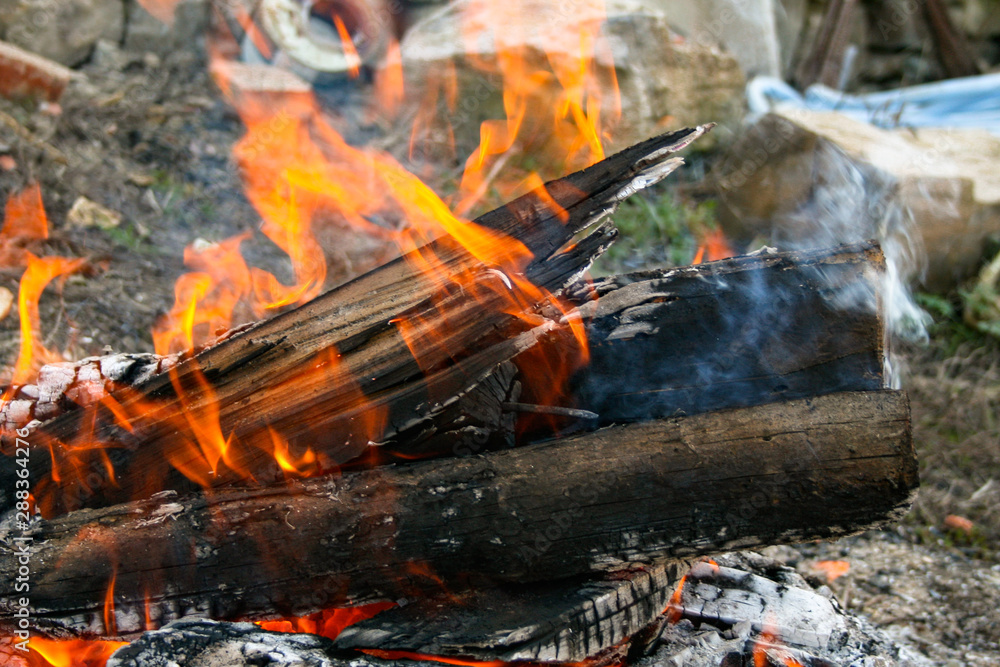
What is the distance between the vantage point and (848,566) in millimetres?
2863

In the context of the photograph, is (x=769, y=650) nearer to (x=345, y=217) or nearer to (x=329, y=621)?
(x=329, y=621)

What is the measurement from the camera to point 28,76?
4922mm

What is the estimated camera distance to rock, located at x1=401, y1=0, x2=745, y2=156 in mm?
5383

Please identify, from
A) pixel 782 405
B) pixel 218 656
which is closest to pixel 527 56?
pixel 782 405

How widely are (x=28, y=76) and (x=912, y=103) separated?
7.38 m

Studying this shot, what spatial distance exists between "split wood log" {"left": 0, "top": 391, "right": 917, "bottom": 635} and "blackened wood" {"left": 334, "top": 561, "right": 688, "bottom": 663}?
0.16 ft

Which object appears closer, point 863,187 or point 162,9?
point 863,187

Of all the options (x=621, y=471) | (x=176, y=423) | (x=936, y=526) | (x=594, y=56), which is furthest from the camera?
(x=594, y=56)

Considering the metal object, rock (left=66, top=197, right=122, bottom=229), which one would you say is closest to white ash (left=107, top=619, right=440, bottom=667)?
rock (left=66, top=197, right=122, bottom=229)

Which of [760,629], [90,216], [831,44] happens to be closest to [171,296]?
[90,216]

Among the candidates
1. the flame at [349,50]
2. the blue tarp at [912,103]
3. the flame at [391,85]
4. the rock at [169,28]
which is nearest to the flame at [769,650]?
the flame at [391,85]

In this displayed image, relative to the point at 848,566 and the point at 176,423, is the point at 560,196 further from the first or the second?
the point at 848,566

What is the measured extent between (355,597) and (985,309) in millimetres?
4507

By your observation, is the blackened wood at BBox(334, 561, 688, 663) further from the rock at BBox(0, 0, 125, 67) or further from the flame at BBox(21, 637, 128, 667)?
the rock at BBox(0, 0, 125, 67)
